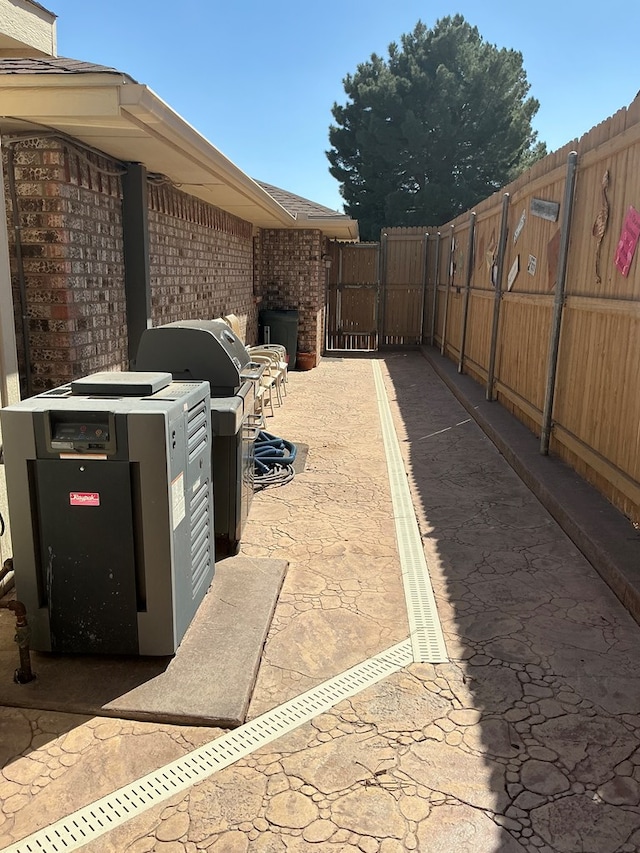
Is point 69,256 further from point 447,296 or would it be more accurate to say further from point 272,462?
point 447,296

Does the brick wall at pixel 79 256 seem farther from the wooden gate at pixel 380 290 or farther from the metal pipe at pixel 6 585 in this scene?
the wooden gate at pixel 380 290

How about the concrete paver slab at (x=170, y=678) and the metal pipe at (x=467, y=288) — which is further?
the metal pipe at (x=467, y=288)

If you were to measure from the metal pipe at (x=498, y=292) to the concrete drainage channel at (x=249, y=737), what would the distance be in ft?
15.6

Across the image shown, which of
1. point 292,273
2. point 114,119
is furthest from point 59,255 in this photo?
point 292,273

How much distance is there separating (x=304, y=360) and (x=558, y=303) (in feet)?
24.1

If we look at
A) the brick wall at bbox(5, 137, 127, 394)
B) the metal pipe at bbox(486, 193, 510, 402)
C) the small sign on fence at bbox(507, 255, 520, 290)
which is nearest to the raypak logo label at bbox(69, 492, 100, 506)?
the brick wall at bbox(5, 137, 127, 394)

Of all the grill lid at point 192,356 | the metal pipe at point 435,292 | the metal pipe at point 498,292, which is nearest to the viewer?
the grill lid at point 192,356

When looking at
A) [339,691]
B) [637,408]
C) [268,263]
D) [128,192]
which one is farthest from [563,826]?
[268,263]

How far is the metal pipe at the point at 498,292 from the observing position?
7.79 metres

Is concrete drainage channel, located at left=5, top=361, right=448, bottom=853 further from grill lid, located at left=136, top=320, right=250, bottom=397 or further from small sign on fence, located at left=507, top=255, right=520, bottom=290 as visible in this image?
small sign on fence, located at left=507, top=255, right=520, bottom=290

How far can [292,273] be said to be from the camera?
41.6 ft

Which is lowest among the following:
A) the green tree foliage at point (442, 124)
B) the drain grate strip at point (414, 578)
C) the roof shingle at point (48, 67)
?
the drain grate strip at point (414, 578)

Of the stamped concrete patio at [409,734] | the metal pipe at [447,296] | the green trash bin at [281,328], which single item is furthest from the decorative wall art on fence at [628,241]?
the green trash bin at [281,328]

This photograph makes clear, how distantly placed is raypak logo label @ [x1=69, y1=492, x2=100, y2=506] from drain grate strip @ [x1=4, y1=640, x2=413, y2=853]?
103 centimetres
